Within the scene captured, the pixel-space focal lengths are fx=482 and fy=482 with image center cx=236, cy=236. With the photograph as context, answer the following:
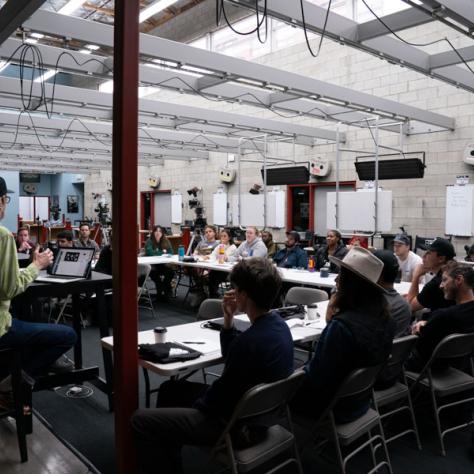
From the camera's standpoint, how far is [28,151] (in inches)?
480

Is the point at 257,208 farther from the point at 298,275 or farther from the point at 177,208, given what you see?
the point at 177,208

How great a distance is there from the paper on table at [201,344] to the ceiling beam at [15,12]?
7.21 feet

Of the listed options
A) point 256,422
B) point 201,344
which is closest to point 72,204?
point 201,344

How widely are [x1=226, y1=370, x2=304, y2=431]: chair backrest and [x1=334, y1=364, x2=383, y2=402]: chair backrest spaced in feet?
0.68

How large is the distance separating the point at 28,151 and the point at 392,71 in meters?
8.81

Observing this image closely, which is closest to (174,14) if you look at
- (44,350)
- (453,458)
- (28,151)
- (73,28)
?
(28,151)

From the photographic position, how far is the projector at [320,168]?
1029cm

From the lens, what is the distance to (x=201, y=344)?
8.96 ft

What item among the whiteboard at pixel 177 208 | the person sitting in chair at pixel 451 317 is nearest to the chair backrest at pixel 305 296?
the person sitting in chair at pixel 451 317

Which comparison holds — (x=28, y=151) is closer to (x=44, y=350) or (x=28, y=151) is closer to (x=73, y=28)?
(x=73, y=28)

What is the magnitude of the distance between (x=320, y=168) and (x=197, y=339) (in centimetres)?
800

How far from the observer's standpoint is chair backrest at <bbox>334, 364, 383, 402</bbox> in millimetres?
2188

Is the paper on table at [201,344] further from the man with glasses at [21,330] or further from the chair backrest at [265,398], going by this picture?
the man with glasses at [21,330]

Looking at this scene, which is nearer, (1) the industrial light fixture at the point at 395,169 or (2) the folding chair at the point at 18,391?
(2) the folding chair at the point at 18,391
